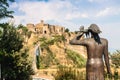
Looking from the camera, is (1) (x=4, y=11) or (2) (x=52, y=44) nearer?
(1) (x=4, y=11)

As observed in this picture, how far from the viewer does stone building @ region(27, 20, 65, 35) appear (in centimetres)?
11262

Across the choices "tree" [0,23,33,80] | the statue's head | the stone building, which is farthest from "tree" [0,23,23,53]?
the stone building

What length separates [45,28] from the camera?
114m

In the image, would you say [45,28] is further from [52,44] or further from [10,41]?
[10,41]

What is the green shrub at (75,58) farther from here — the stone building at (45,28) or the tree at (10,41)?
the tree at (10,41)

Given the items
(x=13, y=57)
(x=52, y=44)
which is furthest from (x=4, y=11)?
(x=52, y=44)

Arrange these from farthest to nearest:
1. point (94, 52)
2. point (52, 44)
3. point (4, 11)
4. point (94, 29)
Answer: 1. point (52, 44)
2. point (4, 11)
3. point (94, 52)
4. point (94, 29)

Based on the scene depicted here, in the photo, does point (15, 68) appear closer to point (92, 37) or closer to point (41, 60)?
point (92, 37)

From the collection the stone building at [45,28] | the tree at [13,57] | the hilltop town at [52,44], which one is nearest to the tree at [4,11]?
the tree at [13,57]

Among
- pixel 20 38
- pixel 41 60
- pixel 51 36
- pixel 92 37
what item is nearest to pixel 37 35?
pixel 51 36

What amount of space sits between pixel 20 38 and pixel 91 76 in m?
21.1

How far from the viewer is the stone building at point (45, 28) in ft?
370

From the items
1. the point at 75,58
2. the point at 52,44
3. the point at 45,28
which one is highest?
the point at 45,28

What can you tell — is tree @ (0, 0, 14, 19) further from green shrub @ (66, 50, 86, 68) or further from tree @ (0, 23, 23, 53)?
green shrub @ (66, 50, 86, 68)
